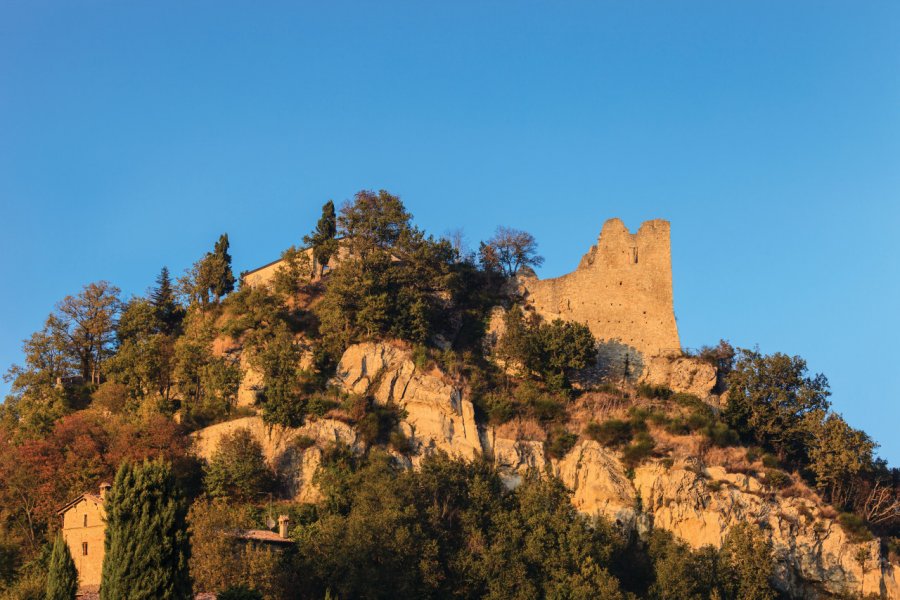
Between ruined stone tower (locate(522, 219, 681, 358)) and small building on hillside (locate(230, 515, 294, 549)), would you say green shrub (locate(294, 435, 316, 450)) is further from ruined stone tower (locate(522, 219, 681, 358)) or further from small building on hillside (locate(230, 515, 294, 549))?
ruined stone tower (locate(522, 219, 681, 358))

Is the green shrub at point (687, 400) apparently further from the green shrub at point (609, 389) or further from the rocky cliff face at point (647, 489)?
the rocky cliff face at point (647, 489)

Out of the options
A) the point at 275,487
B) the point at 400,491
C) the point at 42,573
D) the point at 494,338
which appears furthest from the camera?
the point at 494,338

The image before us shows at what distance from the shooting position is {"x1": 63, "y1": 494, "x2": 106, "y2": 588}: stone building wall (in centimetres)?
4484

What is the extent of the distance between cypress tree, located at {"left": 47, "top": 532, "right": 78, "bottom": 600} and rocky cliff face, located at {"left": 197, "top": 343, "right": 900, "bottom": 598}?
12.2 metres

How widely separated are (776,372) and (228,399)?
87.6ft

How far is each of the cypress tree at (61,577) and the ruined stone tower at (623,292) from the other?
30786 mm

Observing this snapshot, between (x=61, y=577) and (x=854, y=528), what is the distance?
3360 cm

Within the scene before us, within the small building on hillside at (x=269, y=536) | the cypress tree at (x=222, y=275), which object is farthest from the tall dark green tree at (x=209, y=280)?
the small building on hillside at (x=269, y=536)

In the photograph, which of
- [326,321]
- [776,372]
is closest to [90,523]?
[326,321]

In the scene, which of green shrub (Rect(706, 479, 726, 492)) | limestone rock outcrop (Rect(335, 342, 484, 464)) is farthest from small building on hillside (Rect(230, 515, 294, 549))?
green shrub (Rect(706, 479, 726, 492))

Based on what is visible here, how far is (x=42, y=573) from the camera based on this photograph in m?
43.3

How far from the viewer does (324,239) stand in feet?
210

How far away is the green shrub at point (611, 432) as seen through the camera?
175ft

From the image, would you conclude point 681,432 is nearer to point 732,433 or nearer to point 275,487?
point 732,433
